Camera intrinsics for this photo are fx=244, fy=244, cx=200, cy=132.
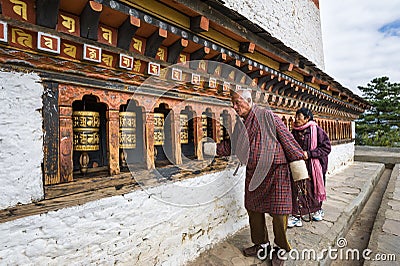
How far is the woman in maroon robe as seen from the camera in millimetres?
3650

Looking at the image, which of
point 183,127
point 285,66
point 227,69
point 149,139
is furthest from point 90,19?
point 285,66

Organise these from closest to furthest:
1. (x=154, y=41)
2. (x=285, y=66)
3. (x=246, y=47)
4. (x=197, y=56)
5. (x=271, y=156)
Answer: (x=154, y=41)
(x=271, y=156)
(x=197, y=56)
(x=246, y=47)
(x=285, y=66)

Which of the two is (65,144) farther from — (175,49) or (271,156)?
(271,156)

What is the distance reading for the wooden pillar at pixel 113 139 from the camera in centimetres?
221

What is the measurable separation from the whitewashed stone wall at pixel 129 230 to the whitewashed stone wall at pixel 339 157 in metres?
6.26

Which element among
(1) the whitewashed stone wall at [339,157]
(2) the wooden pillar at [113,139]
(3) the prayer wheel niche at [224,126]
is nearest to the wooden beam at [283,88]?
(3) the prayer wheel niche at [224,126]

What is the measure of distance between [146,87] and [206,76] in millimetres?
862

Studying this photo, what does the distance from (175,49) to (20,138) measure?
5.11ft

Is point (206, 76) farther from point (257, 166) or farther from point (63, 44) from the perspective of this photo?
point (63, 44)

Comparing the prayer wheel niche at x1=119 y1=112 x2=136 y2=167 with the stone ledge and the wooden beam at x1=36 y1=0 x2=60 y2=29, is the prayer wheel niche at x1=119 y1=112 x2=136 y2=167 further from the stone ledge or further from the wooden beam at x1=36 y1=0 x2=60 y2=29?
the stone ledge

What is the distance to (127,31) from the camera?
205 centimetres

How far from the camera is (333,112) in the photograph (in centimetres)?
829

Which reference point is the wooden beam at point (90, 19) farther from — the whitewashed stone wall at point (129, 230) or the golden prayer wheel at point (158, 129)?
the whitewashed stone wall at point (129, 230)
